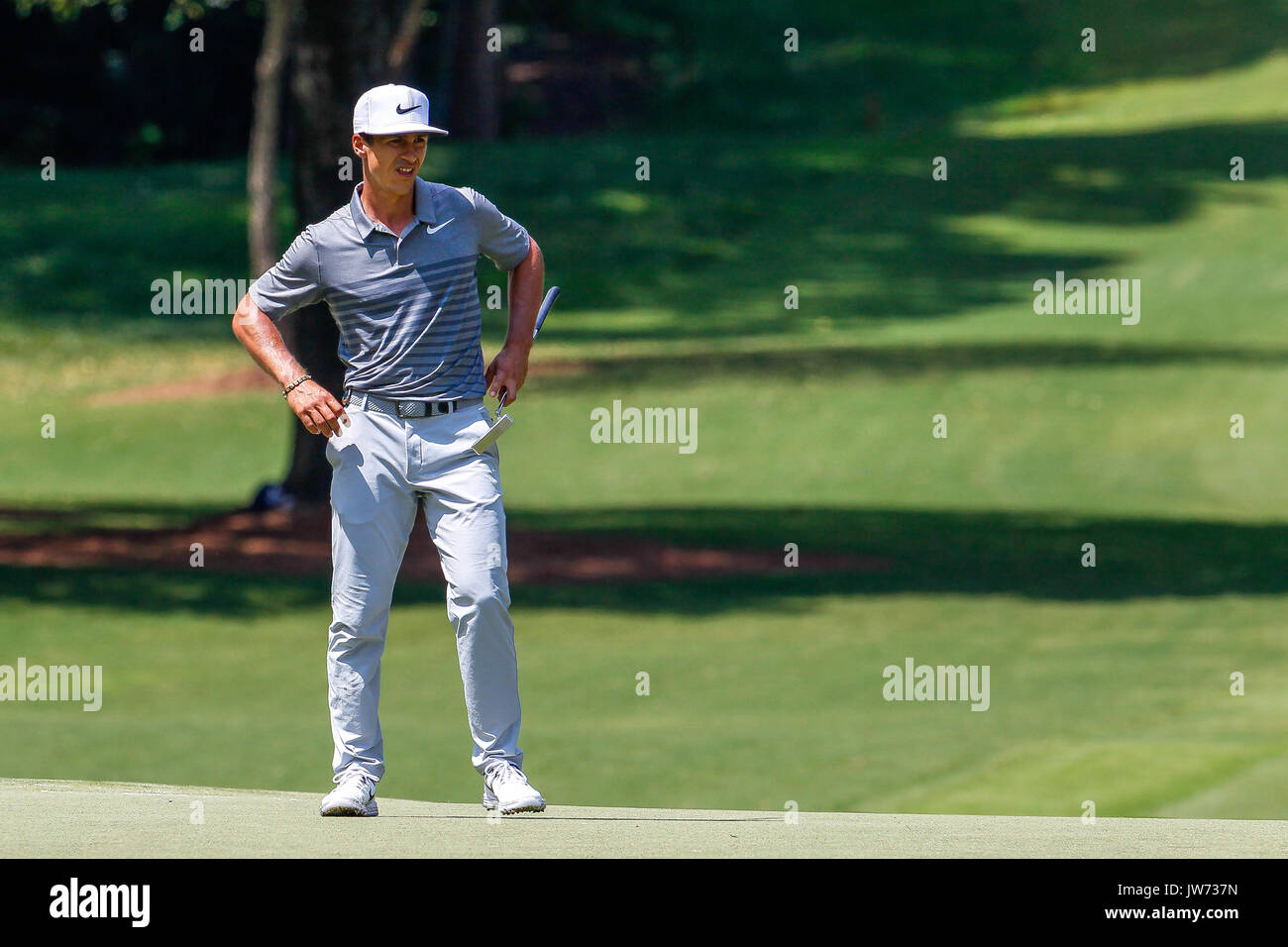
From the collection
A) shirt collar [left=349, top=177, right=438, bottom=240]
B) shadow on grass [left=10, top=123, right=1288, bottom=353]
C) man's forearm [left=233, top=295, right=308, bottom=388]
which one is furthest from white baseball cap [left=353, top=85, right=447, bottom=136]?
shadow on grass [left=10, top=123, right=1288, bottom=353]

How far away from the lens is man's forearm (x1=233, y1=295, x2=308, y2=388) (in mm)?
7844

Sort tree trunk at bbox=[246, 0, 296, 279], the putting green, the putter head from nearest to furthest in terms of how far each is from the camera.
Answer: the putting green, the putter head, tree trunk at bbox=[246, 0, 296, 279]

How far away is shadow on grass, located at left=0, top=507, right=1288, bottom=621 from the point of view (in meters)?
19.7

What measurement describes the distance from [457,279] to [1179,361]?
26662 mm

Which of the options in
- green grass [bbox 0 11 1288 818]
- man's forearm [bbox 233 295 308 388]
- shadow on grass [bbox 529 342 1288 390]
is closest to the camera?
man's forearm [bbox 233 295 308 388]

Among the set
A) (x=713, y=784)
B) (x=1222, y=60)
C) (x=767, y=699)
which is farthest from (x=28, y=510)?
(x=1222, y=60)

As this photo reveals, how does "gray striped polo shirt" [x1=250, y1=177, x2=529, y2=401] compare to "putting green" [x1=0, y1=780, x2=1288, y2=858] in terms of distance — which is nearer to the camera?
"putting green" [x1=0, y1=780, x2=1288, y2=858]

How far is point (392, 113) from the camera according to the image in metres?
7.61

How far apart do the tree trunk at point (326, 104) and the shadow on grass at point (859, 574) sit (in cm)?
279

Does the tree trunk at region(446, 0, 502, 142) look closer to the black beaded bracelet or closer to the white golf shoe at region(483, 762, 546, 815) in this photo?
the black beaded bracelet

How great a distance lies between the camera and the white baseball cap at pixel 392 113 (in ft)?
24.9

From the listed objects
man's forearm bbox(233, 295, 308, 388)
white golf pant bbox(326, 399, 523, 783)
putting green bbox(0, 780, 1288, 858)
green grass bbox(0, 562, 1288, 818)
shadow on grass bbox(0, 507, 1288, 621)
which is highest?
man's forearm bbox(233, 295, 308, 388)

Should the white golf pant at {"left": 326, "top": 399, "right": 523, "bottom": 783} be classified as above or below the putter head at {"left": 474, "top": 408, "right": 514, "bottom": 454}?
below

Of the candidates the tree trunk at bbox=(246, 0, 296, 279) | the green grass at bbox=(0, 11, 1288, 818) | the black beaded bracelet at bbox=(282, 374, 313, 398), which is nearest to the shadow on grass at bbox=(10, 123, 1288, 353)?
the green grass at bbox=(0, 11, 1288, 818)
